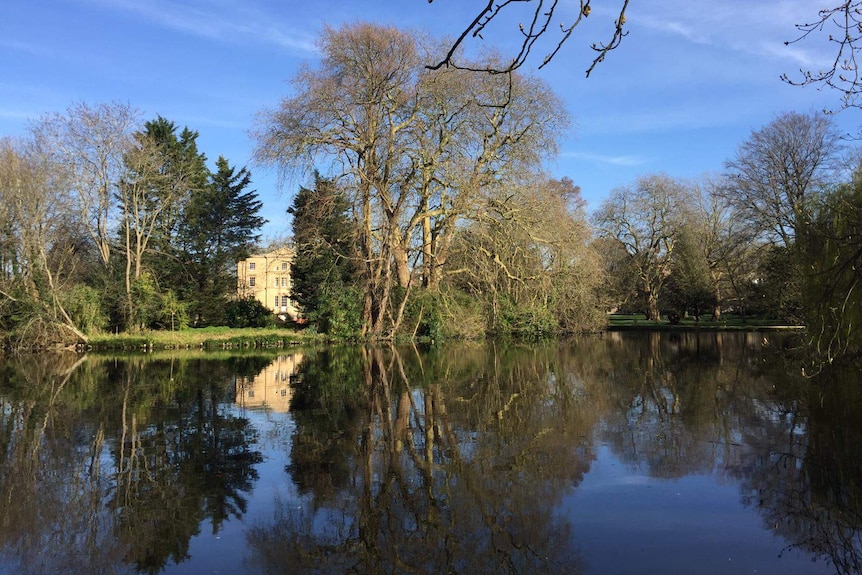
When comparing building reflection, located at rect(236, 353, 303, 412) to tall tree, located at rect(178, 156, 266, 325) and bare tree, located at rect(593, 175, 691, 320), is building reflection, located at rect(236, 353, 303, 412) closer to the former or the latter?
tall tree, located at rect(178, 156, 266, 325)

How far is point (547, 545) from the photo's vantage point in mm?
4773

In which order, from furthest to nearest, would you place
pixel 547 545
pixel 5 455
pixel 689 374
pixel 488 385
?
pixel 689 374 < pixel 488 385 < pixel 5 455 < pixel 547 545

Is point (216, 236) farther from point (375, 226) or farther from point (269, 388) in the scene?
point (269, 388)

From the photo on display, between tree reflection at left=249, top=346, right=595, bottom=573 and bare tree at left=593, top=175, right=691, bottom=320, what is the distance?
36.7m

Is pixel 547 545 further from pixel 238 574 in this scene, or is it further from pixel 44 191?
pixel 44 191

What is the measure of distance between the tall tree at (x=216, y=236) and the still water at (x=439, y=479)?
2369 cm

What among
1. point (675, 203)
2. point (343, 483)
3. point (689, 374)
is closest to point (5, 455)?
point (343, 483)

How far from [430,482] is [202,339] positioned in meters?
25.1

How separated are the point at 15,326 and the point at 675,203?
40324 mm

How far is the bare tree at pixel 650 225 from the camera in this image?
46156 mm

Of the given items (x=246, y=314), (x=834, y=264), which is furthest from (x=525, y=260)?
(x=834, y=264)

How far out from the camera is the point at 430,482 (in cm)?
632

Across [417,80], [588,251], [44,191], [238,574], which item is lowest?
[238,574]

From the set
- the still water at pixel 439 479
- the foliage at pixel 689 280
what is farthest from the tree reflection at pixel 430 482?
the foliage at pixel 689 280
